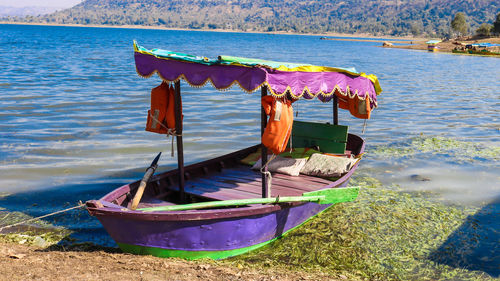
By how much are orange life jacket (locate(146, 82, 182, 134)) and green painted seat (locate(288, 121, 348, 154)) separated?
4.62 meters

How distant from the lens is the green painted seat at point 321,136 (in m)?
12.2

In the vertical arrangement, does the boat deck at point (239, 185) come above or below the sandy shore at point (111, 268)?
above

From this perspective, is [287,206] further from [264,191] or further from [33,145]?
[33,145]

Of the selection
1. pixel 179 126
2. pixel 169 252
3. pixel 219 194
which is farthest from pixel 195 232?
pixel 179 126

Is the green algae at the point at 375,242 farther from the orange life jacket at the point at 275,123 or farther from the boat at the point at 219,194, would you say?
the orange life jacket at the point at 275,123

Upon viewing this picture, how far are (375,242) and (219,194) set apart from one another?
3.31m

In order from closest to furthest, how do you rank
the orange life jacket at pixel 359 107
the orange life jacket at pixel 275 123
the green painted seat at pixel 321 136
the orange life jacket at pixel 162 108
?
the orange life jacket at pixel 275 123, the orange life jacket at pixel 162 108, the orange life jacket at pixel 359 107, the green painted seat at pixel 321 136

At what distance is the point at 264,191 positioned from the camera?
8.71m

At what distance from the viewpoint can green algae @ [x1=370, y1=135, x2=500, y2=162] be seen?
15.8 metres

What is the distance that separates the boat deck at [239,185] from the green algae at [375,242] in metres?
0.83

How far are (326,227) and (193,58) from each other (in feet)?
15.1

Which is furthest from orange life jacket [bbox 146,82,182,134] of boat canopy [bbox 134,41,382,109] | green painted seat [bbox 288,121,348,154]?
green painted seat [bbox 288,121,348,154]

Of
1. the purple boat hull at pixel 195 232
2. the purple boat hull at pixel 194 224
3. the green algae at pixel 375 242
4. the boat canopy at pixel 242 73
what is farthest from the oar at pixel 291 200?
the boat canopy at pixel 242 73

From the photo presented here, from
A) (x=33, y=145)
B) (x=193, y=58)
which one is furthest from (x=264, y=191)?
(x=33, y=145)
